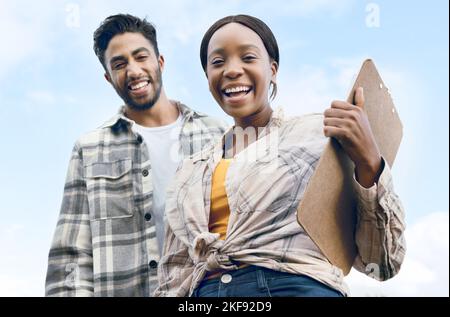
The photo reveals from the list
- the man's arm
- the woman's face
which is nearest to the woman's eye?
the woman's face

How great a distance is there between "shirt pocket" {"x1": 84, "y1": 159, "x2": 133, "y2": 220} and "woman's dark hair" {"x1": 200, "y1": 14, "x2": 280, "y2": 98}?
47 cm

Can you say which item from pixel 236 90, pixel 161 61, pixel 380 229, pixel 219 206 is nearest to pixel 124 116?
pixel 161 61

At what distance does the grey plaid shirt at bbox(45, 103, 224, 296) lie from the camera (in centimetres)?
193

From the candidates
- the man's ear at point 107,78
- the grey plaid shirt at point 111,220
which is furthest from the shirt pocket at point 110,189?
the man's ear at point 107,78

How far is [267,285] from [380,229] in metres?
0.28

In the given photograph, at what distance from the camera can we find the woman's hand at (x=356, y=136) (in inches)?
57.1

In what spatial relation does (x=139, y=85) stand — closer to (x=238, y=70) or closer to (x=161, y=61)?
(x=161, y=61)

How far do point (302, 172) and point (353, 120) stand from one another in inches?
6.9

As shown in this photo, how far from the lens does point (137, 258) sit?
1.94 meters

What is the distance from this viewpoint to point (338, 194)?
4.94 ft

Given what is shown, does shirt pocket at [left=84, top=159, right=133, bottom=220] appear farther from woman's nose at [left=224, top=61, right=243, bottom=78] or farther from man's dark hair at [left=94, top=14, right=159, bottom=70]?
woman's nose at [left=224, top=61, right=243, bottom=78]
